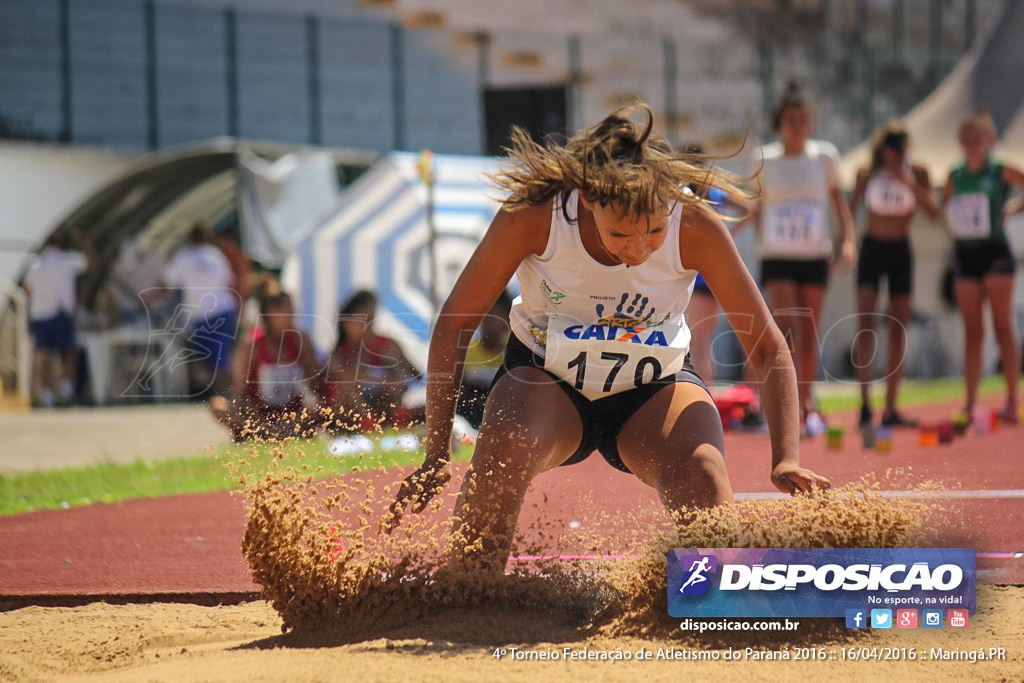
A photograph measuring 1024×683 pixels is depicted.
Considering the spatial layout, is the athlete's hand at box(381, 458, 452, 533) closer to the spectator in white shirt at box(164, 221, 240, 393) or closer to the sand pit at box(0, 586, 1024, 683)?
the sand pit at box(0, 586, 1024, 683)

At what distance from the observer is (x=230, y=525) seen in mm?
5094

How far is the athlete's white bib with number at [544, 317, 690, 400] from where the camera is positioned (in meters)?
3.27

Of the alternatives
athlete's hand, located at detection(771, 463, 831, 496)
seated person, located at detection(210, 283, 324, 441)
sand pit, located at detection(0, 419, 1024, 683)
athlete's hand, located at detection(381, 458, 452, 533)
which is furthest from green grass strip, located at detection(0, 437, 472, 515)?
athlete's hand, located at detection(771, 463, 831, 496)

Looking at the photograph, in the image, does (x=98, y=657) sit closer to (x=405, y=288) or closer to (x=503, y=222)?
(x=503, y=222)

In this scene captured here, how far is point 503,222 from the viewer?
10.6 feet

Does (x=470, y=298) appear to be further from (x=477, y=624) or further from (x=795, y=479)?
(x=795, y=479)

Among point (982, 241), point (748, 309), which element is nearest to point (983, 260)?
point (982, 241)

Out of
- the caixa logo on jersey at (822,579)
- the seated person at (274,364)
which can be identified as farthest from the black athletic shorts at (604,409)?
the seated person at (274,364)

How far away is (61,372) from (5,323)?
1.18m

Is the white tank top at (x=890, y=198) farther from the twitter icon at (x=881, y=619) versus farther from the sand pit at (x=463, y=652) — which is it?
the twitter icon at (x=881, y=619)

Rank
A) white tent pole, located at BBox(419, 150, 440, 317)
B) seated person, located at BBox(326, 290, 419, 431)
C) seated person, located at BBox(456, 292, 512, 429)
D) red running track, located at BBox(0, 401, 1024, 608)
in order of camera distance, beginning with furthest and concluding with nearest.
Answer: white tent pole, located at BBox(419, 150, 440, 317) < seated person, located at BBox(456, 292, 512, 429) < seated person, located at BBox(326, 290, 419, 431) < red running track, located at BBox(0, 401, 1024, 608)

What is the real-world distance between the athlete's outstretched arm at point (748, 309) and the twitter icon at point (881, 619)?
54 centimetres

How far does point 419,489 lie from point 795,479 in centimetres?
101

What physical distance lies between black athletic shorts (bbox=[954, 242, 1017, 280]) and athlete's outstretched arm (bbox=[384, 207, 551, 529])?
5476 mm
